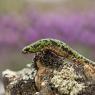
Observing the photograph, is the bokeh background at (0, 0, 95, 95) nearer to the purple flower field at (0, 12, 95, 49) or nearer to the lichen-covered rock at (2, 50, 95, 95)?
the purple flower field at (0, 12, 95, 49)

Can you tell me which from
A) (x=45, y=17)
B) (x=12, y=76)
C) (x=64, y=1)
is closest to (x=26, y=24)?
(x=45, y=17)

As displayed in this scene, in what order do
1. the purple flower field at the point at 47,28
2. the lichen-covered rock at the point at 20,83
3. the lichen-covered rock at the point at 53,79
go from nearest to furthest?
the lichen-covered rock at the point at 53,79 → the lichen-covered rock at the point at 20,83 → the purple flower field at the point at 47,28

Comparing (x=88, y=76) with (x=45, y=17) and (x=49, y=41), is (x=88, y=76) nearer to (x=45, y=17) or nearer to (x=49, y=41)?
(x=49, y=41)

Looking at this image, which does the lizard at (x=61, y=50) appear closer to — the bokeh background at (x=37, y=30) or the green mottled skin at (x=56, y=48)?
the green mottled skin at (x=56, y=48)

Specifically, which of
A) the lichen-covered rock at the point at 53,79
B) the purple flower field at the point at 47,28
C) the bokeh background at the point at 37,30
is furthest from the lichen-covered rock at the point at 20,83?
the purple flower field at the point at 47,28

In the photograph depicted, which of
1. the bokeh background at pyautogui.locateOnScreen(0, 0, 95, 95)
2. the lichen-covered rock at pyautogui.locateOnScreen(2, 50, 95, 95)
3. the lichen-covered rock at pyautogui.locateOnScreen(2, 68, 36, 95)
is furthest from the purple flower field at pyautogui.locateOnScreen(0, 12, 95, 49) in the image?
the lichen-covered rock at pyautogui.locateOnScreen(2, 50, 95, 95)

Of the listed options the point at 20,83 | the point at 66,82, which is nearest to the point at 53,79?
the point at 66,82
